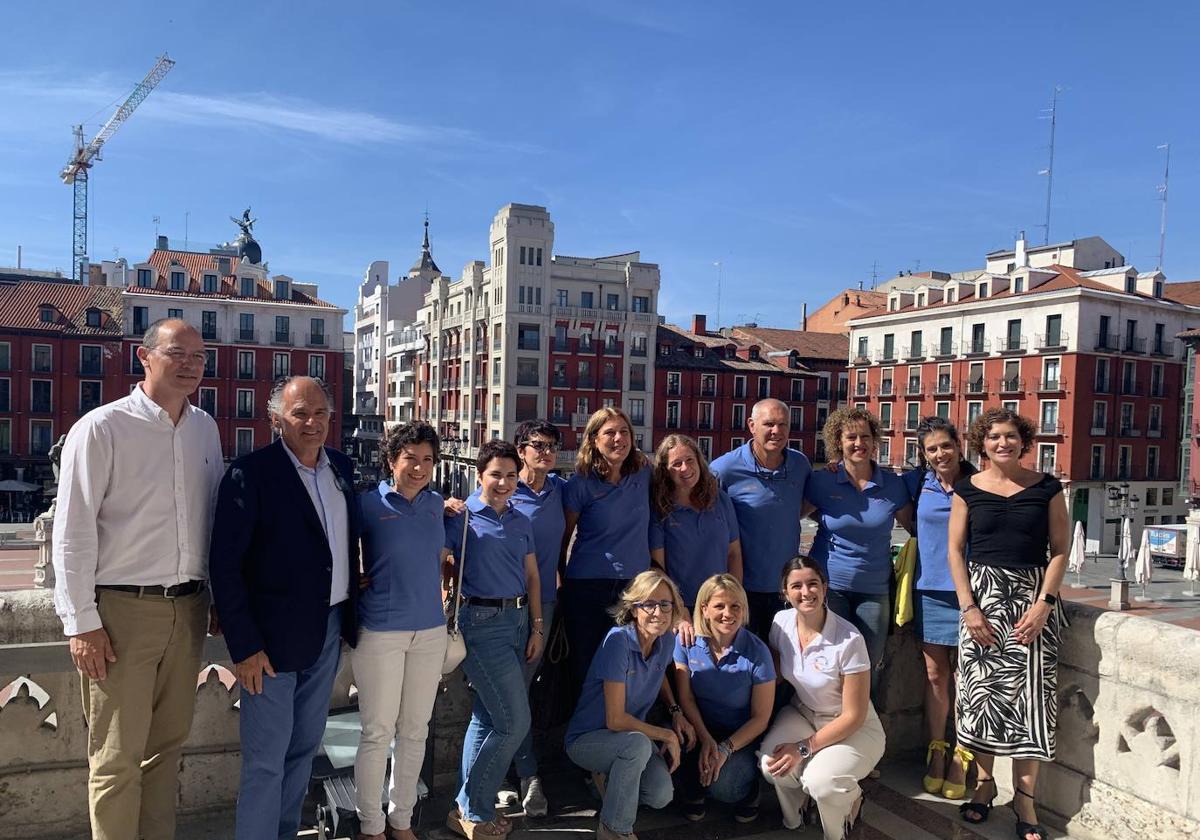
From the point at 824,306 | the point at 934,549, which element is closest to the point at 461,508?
the point at 934,549

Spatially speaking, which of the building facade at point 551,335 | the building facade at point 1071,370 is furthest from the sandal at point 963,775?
the building facade at point 551,335

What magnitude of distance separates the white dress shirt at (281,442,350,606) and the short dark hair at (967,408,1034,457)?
10.2ft

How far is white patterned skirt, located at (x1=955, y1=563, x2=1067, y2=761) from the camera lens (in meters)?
4.10

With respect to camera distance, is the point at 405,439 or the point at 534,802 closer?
the point at 405,439

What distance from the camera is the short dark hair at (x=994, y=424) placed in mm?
4301

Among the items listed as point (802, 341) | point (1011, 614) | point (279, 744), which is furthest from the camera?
point (802, 341)

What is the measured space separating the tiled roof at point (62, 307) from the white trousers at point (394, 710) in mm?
50333

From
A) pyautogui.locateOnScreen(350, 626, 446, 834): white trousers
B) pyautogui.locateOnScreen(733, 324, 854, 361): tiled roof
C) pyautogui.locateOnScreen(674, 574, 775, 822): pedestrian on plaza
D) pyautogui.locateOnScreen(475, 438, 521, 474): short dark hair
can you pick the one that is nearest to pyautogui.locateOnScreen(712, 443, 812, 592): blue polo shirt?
pyautogui.locateOnScreen(674, 574, 775, 822): pedestrian on plaza

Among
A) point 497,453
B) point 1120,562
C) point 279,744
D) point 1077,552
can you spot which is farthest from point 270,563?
point 1120,562

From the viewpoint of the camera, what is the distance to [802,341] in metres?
62.7

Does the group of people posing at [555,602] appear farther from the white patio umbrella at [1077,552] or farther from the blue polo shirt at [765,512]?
the white patio umbrella at [1077,552]

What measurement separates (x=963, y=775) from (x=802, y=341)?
60120 millimetres

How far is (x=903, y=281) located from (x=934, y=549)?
225 ft

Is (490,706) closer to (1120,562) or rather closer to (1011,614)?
(1011,614)
